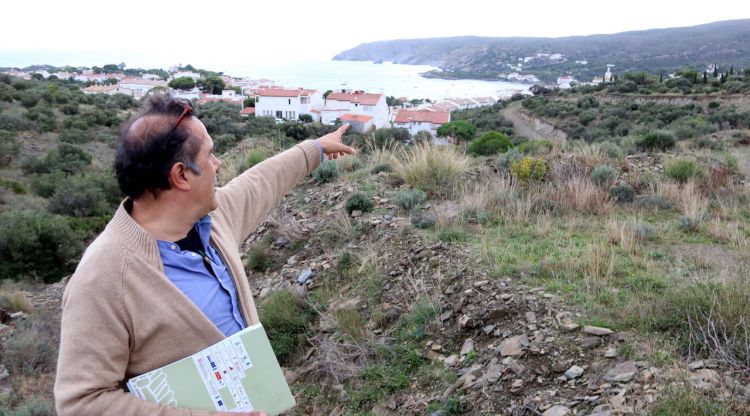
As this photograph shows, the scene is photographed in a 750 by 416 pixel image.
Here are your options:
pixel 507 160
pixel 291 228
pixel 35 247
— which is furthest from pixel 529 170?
pixel 35 247

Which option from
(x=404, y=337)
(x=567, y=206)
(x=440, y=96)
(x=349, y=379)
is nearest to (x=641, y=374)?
(x=404, y=337)

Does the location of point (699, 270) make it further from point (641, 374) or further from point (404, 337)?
point (404, 337)

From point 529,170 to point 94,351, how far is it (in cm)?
618

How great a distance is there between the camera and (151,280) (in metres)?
1.47

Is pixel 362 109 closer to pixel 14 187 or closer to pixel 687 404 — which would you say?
pixel 14 187

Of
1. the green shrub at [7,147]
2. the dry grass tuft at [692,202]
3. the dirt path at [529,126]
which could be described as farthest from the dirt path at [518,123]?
the green shrub at [7,147]

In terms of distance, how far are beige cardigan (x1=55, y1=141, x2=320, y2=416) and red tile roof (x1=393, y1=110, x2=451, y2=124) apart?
123 ft

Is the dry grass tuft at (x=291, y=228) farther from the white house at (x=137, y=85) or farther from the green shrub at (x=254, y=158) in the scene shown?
the white house at (x=137, y=85)

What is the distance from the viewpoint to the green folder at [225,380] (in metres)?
1.48

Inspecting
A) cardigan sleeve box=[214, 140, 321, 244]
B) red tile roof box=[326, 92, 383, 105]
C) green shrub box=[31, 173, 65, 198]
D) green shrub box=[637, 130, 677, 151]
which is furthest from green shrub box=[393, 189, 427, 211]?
red tile roof box=[326, 92, 383, 105]

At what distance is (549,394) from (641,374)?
48 cm

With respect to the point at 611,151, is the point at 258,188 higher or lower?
higher

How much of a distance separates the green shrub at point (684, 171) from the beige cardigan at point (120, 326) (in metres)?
7.14

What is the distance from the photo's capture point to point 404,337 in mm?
3887
